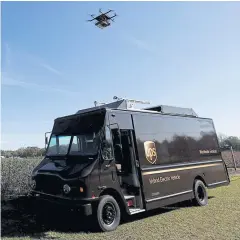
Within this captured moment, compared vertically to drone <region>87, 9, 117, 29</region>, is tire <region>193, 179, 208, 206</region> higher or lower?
lower

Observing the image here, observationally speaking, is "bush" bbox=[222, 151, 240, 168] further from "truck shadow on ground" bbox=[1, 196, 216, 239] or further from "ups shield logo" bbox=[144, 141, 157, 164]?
"truck shadow on ground" bbox=[1, 196, 216, 239]

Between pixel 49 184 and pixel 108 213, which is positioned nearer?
pixel 108 213

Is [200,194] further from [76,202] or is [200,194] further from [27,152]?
[27,152]

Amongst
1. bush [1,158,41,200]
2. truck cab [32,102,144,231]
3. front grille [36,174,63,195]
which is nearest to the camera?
truck cab [32,102,144,231]

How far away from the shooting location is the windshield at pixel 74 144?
8398mm

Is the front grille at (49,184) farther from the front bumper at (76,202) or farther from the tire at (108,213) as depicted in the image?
the tire at (108,213)

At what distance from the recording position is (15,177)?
10.8 meters

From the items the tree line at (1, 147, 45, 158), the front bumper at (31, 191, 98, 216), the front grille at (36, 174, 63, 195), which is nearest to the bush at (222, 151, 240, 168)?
the tree line at (1, 147, 45, 158)

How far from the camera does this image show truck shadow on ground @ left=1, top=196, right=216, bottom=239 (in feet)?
25.6

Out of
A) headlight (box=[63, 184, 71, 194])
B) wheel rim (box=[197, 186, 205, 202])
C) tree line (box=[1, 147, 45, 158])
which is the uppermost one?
tree line (box=[1, 147, 45, 158])

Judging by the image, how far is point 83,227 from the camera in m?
8.35

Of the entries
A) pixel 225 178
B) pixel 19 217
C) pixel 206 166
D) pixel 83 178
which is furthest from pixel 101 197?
pixel 225 178

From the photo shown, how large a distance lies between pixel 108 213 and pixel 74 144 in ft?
6.81

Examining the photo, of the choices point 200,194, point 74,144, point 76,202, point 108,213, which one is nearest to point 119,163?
point 74,144
